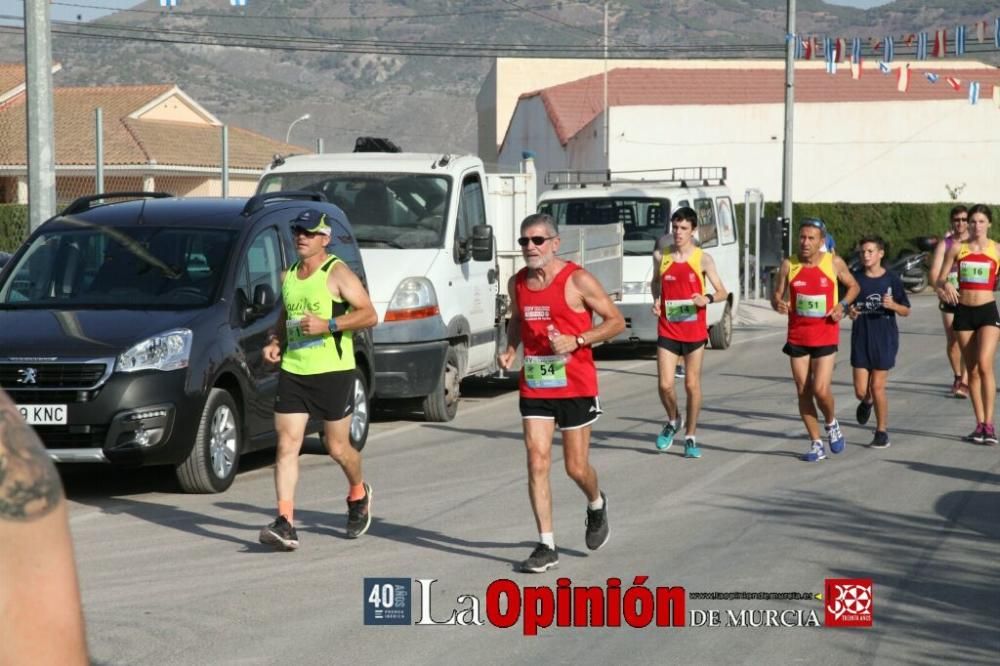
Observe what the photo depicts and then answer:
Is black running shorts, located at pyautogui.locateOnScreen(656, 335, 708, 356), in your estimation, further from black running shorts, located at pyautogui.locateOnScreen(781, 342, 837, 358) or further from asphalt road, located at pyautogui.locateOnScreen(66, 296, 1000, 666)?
asphalt road, located at pyautogui.locateOnScreen(66, 296, 1000, 666)

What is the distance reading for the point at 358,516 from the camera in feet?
30.0

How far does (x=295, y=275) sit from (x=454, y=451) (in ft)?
12.9

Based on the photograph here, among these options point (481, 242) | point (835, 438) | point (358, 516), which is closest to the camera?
point (358, 516)

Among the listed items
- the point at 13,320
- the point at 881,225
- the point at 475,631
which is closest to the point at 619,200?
the point at 13,320

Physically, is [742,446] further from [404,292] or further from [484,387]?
[484,387]

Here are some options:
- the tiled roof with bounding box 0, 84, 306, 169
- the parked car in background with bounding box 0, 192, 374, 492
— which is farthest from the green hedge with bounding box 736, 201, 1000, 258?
the parked car in background with bounding box 0, 192, 374, 492

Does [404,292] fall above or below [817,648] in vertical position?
above

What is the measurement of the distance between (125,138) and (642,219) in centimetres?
2779

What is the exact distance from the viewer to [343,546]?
29.4 ft

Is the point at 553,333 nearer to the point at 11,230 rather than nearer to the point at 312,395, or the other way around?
the point at 312,395

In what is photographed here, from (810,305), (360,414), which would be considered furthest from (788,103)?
(360,414)

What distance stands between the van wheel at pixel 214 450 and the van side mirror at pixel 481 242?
3.95 m

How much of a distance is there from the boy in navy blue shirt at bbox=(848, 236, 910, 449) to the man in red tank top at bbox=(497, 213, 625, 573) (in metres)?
5.16

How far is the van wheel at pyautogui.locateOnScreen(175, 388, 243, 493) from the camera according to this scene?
34.1 feet
